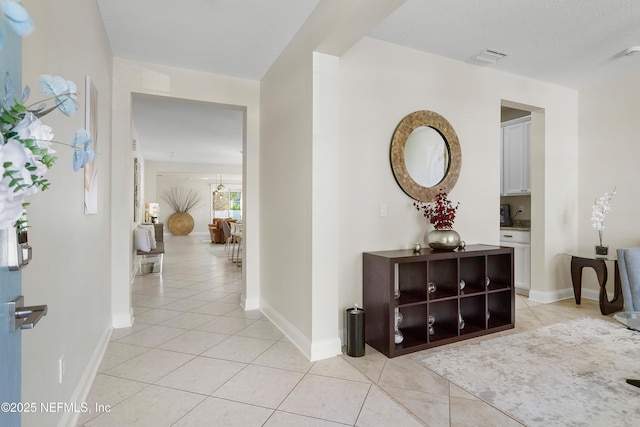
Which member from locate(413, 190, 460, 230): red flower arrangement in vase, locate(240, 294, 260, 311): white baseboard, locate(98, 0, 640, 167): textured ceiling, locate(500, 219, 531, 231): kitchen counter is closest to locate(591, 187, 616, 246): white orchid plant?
locate(500, 219, 531, 231): kitchen counter

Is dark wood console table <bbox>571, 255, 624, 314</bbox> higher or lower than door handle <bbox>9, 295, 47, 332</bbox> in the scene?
lower

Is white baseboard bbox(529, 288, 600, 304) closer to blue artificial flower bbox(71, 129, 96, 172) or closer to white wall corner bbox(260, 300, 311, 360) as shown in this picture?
white wall corner bbox(260, 300, 311, 360)

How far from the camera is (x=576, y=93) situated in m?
4.43

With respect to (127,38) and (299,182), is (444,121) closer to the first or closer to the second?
(299,182)

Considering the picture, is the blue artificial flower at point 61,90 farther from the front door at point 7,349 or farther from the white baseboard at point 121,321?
the white baseboard at point 121,321

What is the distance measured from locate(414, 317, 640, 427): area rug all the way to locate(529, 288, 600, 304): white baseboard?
3.12 ft

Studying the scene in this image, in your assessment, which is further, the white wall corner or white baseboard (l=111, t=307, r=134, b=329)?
white baseboard (l=111, t=307, r=134, b=329)

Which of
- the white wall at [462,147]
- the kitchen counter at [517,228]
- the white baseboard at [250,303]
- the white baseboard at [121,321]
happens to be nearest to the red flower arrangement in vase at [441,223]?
the white wall at [462,147]

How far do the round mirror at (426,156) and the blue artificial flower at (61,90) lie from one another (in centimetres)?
274

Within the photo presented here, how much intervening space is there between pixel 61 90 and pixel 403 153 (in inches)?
108

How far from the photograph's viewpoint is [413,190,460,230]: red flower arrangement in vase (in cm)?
301

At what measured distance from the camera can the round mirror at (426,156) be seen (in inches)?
125

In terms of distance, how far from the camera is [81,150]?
2.50 ft

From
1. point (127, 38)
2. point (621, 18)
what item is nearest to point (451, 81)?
point (621, 18)
